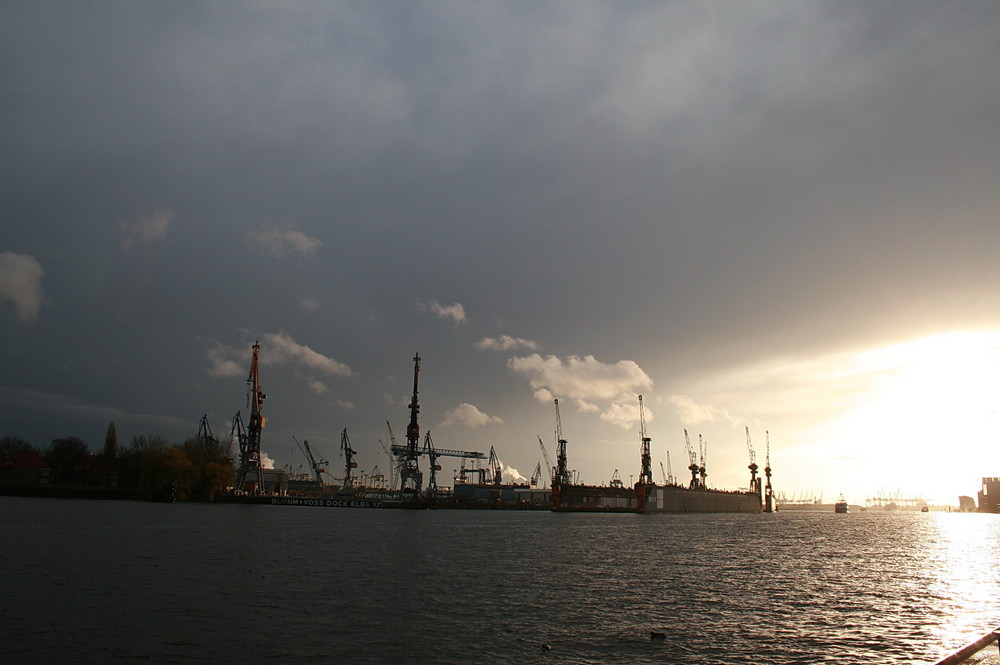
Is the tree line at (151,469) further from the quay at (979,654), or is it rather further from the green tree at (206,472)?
Result: the quay at (979,654)

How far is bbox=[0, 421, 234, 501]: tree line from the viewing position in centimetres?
16038

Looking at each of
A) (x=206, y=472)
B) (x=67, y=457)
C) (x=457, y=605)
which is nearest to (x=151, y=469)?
(x=206, y=472)

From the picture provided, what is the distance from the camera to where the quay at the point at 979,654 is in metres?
18.1

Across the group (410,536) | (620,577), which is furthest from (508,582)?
(410,536)

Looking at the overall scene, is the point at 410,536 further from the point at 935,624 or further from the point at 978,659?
the point at 978,659

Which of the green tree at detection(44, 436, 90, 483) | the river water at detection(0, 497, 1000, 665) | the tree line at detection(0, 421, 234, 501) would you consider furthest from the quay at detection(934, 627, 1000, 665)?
the green tree at detection(44, 436, 90, 483)

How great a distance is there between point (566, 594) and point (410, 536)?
50867 millimetres

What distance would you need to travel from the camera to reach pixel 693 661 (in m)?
24.6

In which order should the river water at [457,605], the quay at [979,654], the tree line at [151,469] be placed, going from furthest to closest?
1. the tree line at [151,469]
2. the river water at [457,605]
3. the quay at [979,654]

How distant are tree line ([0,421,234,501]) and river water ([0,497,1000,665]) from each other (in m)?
101

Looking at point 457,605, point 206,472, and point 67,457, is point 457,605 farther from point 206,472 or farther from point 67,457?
point 67,457

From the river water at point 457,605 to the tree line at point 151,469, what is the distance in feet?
333

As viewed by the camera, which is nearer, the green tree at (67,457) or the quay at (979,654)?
the quay at (979,654)

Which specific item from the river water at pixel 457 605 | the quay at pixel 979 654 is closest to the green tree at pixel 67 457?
the river water at pixel 457 605
